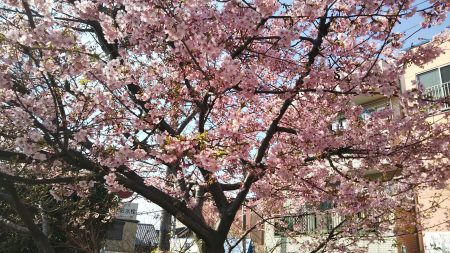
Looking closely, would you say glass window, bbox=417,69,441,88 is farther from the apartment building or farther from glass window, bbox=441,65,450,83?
glass window, bbox=441,65,450,83

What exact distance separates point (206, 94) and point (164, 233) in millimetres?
5084

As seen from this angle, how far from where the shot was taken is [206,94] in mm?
5539

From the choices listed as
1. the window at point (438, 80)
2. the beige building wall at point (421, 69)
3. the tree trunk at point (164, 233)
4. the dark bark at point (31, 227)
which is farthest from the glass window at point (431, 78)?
the dark bark at point (31, 227)

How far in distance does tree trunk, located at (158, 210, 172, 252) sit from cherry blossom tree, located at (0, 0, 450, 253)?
8.18ft

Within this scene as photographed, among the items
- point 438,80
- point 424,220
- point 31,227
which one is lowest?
point 31,227

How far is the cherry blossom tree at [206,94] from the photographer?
15.7 feet

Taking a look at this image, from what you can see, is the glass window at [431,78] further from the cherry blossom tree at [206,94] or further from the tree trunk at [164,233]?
the tree trunk at [164,233]

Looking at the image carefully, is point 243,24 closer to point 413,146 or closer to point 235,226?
point 413,146

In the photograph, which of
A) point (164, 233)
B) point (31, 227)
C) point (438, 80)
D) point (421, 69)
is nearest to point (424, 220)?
point (438, 80)

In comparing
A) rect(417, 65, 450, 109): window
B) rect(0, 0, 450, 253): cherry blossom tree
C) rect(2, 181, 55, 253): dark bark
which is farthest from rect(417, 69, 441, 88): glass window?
rect(2, 181, 55, 253): dark bark

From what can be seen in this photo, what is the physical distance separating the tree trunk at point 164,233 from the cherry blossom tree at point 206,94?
2495 millimetres

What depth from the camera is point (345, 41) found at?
6.15 m

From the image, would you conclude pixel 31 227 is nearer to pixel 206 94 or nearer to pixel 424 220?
pixel 206 94

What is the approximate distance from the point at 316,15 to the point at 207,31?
1.37 metres
